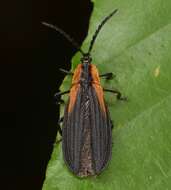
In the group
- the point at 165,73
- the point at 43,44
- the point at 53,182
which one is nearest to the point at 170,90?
the point at 165,73

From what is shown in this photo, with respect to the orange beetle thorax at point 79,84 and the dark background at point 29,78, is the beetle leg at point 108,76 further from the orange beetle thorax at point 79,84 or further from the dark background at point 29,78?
the dark background at point 29,78

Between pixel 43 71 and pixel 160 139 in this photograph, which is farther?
pixel 43 71

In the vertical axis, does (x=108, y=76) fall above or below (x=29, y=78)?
below

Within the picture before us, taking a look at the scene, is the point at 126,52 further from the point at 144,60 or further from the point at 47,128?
the point at 47,128

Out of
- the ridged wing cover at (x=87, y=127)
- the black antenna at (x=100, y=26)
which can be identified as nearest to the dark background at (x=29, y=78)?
the ridged wing cover at (x=87, y=127)

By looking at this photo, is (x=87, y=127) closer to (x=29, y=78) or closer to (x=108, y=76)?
(x=108, y=76)

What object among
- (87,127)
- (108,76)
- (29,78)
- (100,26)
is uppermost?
(29,78)

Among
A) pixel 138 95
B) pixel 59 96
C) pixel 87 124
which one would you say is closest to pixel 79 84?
pixel 59 96
